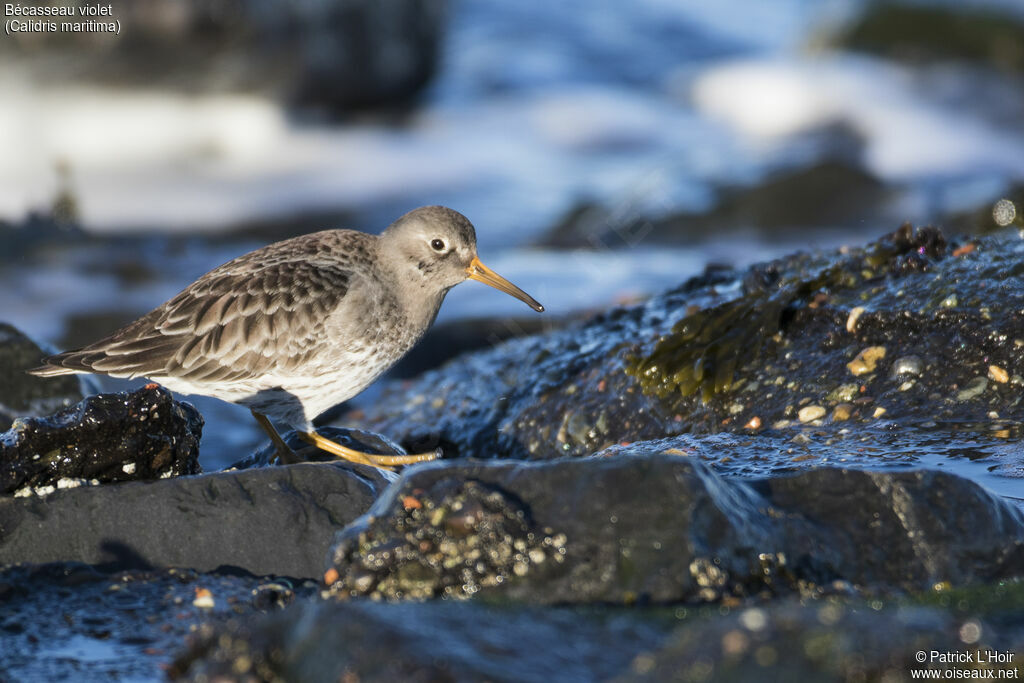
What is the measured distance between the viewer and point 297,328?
19.4 feet

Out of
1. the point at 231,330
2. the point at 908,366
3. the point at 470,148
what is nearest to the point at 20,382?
the point at 231,330

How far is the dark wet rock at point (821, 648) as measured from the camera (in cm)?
277

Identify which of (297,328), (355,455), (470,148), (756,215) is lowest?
(355,455)

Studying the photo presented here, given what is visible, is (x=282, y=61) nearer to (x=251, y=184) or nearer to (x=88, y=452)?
(x=251, y=184)

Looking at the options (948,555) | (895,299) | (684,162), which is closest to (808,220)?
(684,162)

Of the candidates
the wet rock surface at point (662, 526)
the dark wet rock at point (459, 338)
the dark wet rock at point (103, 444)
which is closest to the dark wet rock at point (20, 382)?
the wet rock surface at point (662, 526)

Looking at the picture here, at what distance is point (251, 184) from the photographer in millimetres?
15375

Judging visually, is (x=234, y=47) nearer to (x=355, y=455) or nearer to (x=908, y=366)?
(x=355, y=455)

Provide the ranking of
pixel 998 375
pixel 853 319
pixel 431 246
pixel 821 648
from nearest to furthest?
pixel 821 648 < pixel 998 375 < pixel 853 319 < pixel 431 246

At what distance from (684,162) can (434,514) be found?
11.8 metres

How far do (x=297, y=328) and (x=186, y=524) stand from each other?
1602 millimetres

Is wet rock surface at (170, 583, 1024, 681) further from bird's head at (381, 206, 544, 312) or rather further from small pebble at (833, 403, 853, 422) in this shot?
bird's head at (381, 206, 544, 312)

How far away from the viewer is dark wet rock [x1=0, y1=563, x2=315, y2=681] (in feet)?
12.6

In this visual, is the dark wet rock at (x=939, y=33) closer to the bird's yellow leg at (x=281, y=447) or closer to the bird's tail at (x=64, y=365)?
the bird's yellow leg at (x=281, y=447)
